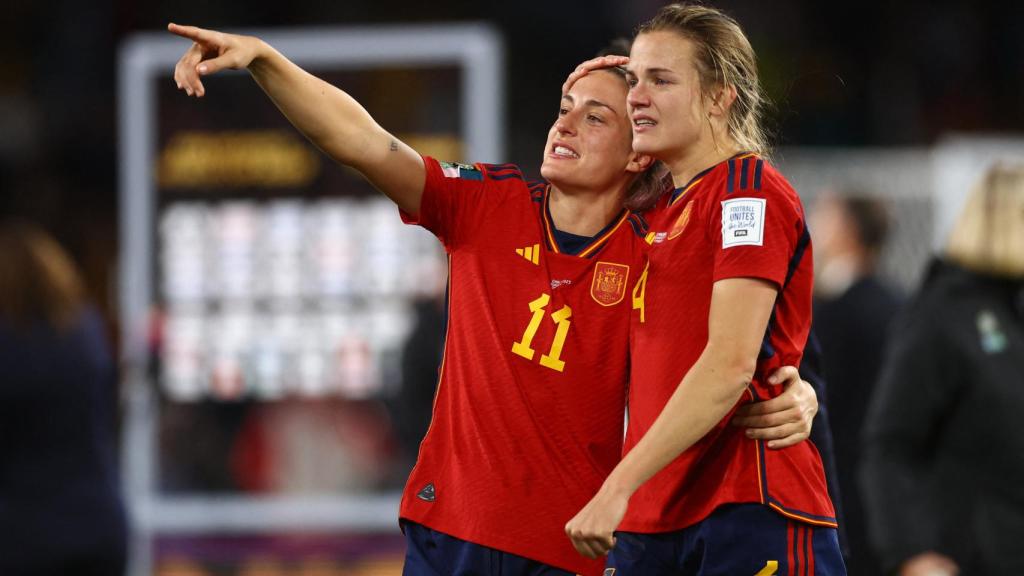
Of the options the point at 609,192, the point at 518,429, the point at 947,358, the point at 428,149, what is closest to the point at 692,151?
the point at 609,192

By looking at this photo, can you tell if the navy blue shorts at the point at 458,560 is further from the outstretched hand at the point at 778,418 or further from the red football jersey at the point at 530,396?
the outstretched hand at the point at 778,418

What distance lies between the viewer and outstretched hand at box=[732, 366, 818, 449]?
9.01 feet

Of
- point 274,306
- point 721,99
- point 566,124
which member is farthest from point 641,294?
point 274,306

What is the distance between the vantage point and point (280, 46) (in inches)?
328

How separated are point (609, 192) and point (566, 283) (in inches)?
10.2

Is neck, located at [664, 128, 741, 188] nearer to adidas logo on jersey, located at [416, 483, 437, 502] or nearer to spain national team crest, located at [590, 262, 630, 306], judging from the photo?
spain national team crest, located at [590, 262, 630, 306]

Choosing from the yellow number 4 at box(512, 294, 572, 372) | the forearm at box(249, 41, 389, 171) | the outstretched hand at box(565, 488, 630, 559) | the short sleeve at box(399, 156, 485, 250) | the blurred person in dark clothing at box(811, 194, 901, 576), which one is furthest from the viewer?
the blurred person in dark clothing at box(811, 194, 901, 576)

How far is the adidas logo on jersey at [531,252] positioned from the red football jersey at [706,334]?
391mm

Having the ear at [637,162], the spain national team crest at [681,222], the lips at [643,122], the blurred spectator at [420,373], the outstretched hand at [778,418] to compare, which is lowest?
the blurred spectator at [420,373]

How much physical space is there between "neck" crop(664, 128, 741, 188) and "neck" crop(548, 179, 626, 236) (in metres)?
0.36

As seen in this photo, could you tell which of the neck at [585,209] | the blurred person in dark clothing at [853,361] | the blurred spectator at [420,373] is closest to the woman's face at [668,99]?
the neck at [585,209]

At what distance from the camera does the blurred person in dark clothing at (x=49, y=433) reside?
15.6 ft

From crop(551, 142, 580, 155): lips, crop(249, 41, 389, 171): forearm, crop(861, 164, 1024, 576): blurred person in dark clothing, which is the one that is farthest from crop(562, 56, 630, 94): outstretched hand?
crop(861, 164, 1024, 576): blurred person in dark clothing

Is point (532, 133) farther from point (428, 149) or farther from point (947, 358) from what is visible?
point (947, 358)
